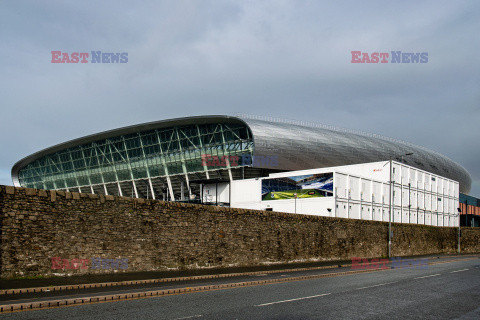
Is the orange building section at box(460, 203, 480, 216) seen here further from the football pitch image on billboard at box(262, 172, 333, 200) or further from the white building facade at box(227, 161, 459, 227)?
the football pitch image on billboard at box(262, 172, 333, 200)

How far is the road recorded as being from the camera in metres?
10.4

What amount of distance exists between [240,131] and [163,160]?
15307 millimetres

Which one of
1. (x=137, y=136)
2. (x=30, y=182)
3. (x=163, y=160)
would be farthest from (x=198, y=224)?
(x=30, y=182)

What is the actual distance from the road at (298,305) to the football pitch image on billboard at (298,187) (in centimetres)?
3348

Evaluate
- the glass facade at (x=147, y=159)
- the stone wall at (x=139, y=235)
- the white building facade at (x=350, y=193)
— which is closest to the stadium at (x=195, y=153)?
the glass facade at (x=147, y=159)

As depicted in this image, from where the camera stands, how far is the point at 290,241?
2841 cm

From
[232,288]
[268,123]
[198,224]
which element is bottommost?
[232,288]

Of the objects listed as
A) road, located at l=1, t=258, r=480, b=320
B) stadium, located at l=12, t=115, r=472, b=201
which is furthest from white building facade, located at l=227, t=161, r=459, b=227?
road, located at l=1, t=258, r=480, b=320

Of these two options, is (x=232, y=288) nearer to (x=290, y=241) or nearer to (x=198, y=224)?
(x=198, y=224)

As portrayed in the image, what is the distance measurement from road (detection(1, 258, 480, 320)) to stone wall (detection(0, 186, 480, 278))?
15.7 ft

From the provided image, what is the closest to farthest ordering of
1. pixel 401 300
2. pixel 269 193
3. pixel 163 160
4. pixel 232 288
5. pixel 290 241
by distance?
pixel 401 300 < pixel 232 288 < pixel 290 241 < pixel 269 193 < pixel 163 160

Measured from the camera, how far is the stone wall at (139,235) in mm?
15102

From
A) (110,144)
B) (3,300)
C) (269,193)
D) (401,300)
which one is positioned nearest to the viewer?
(3,300)

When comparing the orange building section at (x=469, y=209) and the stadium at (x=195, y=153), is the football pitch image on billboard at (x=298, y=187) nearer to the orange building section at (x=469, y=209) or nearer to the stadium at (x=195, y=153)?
the stadium at (x=195, y=153)
